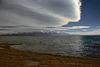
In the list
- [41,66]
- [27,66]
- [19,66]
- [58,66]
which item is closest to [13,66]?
[19,66]

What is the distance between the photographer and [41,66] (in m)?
14.0

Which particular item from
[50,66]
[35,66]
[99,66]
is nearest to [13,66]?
[35,66]

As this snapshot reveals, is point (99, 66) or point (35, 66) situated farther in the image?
point (99, 66)

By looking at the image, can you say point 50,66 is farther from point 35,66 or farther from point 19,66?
point 19,66

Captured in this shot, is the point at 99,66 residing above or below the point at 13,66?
below

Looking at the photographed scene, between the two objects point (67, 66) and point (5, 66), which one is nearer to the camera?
point (5, 66)

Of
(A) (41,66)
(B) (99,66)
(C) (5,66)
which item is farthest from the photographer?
(B) (99,66)

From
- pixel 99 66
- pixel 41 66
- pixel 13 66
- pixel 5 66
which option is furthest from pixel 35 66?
pixel 99 66

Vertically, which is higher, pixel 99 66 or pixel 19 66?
pixel 19 66

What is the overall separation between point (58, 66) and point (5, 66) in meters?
8.21

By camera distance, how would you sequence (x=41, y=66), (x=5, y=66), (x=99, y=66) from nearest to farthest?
(x=5, y=66)
(x=41, y=66)
(x=99, y=66)

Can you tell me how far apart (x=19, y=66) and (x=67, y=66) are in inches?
303

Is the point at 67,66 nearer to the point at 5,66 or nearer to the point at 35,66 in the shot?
the point at 35,66

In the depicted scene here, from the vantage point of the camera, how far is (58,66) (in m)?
14.4
